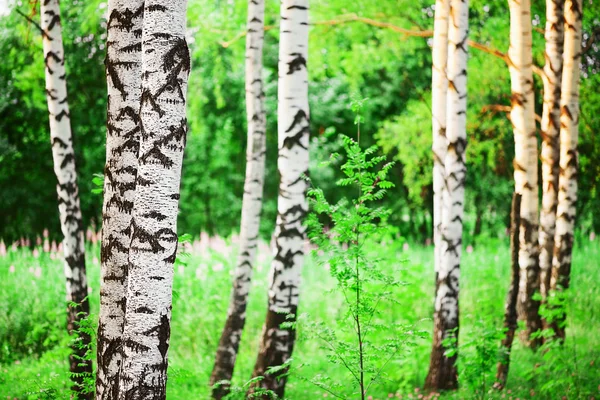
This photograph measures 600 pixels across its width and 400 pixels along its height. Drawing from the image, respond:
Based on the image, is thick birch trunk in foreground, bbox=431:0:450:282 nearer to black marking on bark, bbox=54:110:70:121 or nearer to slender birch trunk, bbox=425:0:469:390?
slender birch trunk, bbox=425:0:469:390

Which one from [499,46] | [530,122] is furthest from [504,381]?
[499,46]

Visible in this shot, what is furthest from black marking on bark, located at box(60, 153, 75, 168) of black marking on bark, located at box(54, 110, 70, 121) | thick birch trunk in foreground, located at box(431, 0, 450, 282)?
thick birch trunk in foreground, located at box(431, 0, 450, 282)

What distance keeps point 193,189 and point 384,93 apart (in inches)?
257

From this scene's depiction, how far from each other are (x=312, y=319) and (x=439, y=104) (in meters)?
2.81

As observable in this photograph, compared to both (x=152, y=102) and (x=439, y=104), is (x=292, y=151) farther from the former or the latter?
(x=439, y=104)

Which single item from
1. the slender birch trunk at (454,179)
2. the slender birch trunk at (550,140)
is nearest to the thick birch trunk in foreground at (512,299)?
the slender birch trunk at (454,179)

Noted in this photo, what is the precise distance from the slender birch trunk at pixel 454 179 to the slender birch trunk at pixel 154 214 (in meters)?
3.54

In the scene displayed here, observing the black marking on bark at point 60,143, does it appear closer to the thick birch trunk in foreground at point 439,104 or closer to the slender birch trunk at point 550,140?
the thick birch trunk in foreground at point 439,104

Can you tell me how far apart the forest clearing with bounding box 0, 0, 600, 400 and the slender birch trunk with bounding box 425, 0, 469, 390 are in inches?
0.8

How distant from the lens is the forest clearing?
3.41 metres

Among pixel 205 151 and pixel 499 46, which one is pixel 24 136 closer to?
pixel 205 151

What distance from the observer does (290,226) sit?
4742mm

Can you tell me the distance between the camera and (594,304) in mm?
9133

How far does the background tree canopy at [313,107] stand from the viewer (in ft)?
28.7
